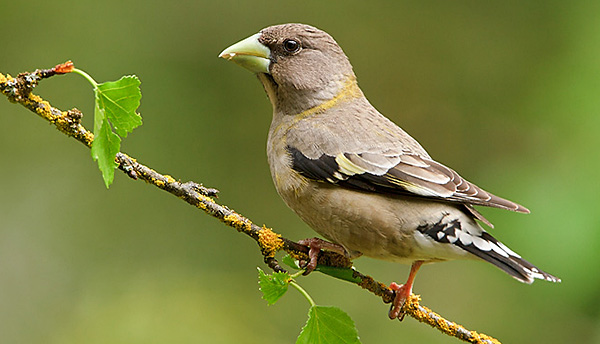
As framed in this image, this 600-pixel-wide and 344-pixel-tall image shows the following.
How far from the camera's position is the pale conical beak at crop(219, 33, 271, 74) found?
15.4 feet

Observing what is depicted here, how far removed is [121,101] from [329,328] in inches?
50.9

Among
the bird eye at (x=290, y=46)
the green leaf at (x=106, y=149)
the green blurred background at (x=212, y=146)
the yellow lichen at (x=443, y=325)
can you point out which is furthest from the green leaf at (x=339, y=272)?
the green blurred background at (x=212, y=146)

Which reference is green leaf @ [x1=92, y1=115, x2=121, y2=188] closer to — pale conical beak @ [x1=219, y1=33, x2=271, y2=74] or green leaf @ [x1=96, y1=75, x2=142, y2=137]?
green leaf @ [x1=96, y1=75, x2=142, y2=137]

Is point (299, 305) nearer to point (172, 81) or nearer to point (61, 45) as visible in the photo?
point (172, 81)

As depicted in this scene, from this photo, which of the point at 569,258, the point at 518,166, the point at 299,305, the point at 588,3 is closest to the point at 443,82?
the point at 588,3

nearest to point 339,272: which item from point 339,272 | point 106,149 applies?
point 339,272

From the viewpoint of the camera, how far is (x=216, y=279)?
7902mm

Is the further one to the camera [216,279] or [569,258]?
[216,279]

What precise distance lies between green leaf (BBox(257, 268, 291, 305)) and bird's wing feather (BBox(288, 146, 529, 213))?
1.15 metres

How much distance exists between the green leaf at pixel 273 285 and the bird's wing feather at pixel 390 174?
1153mm

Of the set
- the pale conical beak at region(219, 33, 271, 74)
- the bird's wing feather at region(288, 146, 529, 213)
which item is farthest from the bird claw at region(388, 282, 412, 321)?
the pale conical beak at region(219, 33, 271, 74)

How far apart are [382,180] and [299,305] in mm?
3893

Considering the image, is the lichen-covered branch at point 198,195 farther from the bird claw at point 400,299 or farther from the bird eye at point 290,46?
the bird eye at point 290,46

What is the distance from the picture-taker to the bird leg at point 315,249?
369cm
